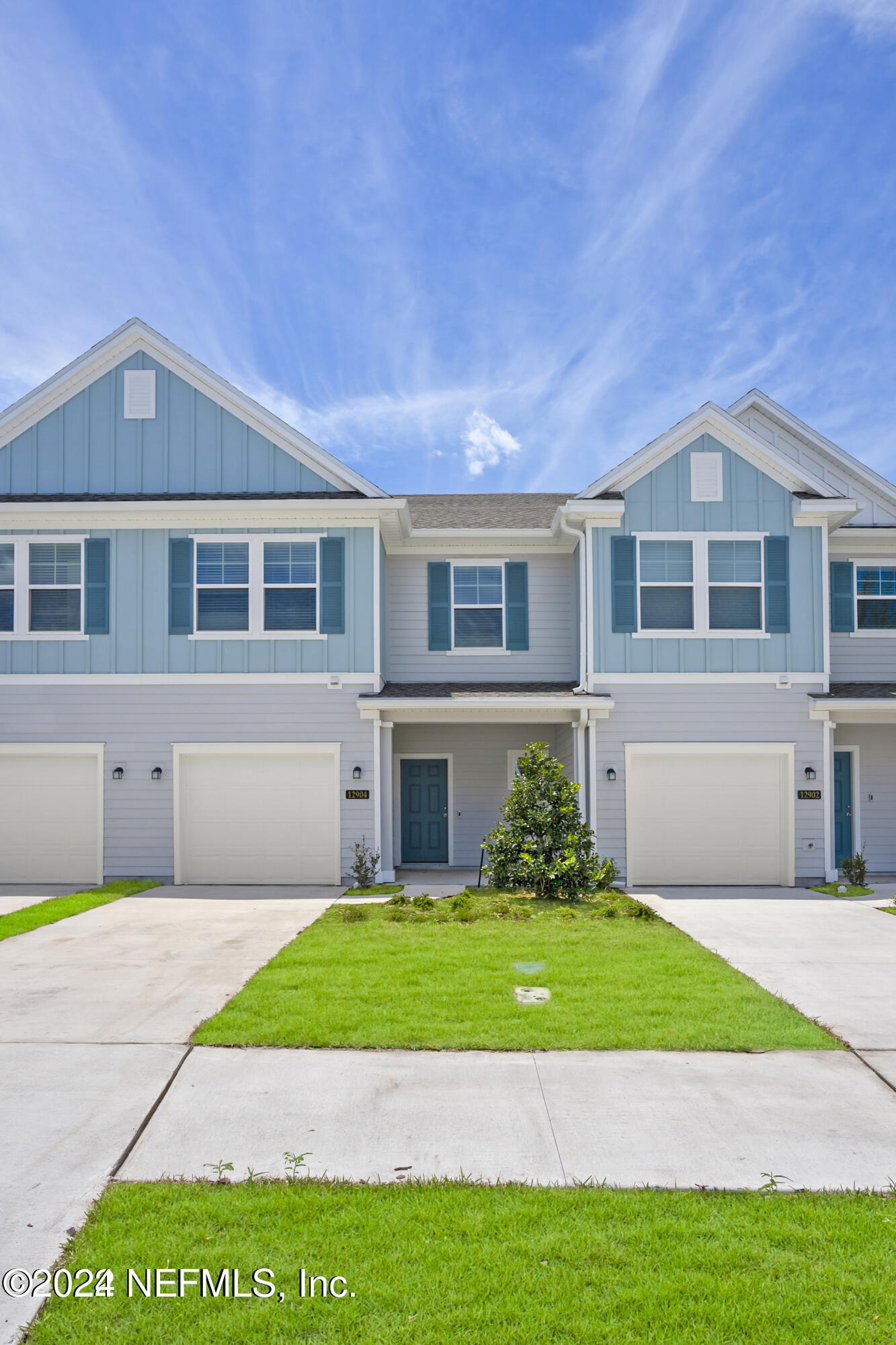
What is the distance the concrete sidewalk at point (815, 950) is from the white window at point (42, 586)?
994cm

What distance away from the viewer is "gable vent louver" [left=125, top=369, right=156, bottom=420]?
565 inches

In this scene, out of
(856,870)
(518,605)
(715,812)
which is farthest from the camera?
(518,605)

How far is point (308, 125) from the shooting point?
44.0ft

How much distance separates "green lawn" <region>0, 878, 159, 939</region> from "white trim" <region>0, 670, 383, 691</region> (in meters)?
3.13

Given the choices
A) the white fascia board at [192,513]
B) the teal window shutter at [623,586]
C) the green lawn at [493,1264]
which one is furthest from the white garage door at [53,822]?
the green lawn at [493,1264]

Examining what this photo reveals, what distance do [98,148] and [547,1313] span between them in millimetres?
15207

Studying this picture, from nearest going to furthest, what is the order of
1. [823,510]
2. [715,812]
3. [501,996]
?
[501,996], [823,510], [715,812]

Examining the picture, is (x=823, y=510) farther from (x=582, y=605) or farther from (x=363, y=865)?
(x=363, y=865)

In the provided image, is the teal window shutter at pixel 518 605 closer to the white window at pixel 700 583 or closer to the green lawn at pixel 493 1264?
the white window at pixel 700 583

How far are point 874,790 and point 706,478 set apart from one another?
21.2 ft

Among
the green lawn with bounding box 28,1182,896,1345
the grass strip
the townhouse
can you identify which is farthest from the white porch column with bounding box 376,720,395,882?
the green lawn with bounding box 28,1182,896,1345

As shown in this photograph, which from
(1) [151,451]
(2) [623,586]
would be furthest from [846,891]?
(1) [151,451]

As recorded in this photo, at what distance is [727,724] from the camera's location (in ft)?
46.0

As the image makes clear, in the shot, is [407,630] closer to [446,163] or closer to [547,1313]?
[446,163]
